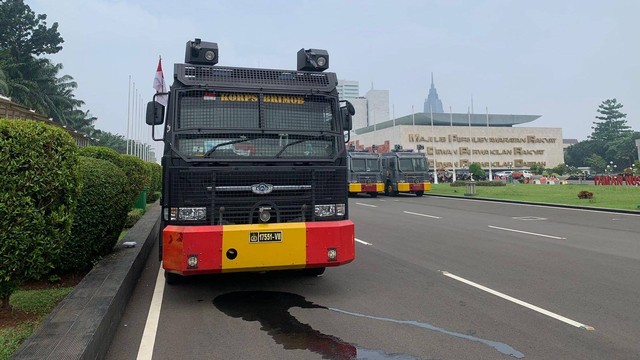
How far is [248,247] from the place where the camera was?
553cm

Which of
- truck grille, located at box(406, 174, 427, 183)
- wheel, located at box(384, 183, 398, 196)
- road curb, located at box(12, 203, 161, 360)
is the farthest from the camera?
wheel, located at box(384, 183, 398, 196)

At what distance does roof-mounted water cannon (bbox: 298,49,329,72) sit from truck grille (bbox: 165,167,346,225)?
6.20 feet

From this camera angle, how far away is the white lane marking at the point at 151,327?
423 cm

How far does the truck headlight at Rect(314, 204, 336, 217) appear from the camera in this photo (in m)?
6.04

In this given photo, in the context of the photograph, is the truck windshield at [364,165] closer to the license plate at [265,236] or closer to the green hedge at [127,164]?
the green hedge at [127,164]

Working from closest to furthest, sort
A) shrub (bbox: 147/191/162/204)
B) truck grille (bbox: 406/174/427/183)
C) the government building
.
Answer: shrub (bbox: 147/191/162/204)
truck grille (bbox: 406/174/427/183)
the government building

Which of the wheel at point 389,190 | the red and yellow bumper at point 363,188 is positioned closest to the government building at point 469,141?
the wheel at point 389,190

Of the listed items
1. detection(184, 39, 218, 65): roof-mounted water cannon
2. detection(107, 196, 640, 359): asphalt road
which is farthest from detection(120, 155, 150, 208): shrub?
detection(184, 39, 218, 65): roof-mounted water cannon

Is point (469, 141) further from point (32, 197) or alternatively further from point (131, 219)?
point (32, 197)

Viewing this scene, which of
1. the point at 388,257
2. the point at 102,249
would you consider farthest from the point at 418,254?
the point at 102,249

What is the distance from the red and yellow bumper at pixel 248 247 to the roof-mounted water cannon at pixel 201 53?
8.41 feet

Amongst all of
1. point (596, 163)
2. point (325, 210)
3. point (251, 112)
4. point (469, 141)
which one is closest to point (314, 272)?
point (325, 210)

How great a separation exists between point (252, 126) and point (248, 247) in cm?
161

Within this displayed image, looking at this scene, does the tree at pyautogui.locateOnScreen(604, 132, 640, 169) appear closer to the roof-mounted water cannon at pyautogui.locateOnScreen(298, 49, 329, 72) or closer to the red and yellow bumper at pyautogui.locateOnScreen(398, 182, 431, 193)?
the red and yellow bumper at pyautogui.locateOnScreen(398, 182, 431, 193)
